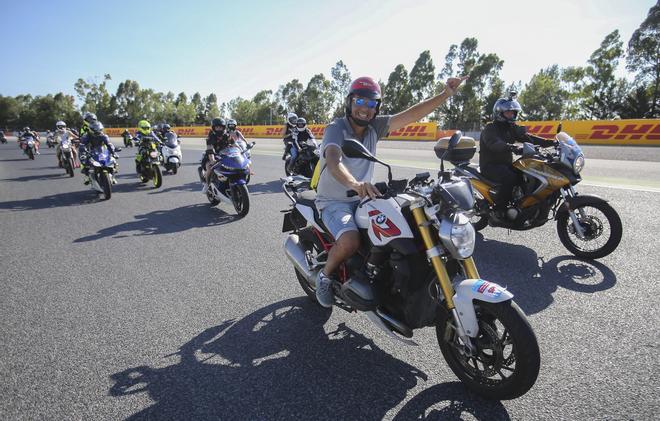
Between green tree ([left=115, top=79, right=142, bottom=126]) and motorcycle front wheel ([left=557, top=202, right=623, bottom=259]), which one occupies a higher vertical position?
green tree ([left=115, top=79, right=142, bottom=126])

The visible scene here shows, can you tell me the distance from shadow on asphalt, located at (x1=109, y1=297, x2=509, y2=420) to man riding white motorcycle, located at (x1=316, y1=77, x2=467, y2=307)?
1.66 ft

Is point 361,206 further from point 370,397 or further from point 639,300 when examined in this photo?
point 639,300

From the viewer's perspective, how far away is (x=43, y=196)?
1028 centimetres

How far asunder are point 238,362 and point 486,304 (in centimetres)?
189

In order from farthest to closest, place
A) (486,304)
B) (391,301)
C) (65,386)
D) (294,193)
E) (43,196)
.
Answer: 1. (43,196)
2. (294,193)
3. (391,301)
4. (65,386)
5. (486,304)

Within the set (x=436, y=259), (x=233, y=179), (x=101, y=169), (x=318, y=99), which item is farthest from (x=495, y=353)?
(x=318, y=99)

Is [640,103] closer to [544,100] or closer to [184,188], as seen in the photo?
[544,100]

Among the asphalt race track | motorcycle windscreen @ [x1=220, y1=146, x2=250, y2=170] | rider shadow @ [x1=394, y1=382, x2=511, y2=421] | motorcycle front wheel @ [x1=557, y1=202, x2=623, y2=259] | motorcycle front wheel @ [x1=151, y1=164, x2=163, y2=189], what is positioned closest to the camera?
rider shadow @ [x1=394, y1=382, x2=511, y2=421]

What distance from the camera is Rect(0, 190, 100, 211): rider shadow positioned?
891cm

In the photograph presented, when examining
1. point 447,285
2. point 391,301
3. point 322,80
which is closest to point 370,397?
point 391,301

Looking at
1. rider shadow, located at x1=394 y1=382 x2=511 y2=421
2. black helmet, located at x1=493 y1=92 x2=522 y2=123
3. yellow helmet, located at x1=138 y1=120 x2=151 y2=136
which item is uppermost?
yellow helmet, located at x1=138 y1=120 x2=151 y2=136

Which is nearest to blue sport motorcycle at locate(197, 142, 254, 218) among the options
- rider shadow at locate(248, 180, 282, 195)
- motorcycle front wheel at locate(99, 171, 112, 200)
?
rider shadow at locate(248, 180, 282, 195)

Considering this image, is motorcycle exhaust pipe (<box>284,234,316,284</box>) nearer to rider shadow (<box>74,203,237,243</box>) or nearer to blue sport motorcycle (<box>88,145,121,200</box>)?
rider shadow (<box>74,203,237,243</box>)

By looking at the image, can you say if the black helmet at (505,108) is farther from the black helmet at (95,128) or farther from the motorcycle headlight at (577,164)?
the black helmet at (95,128)
